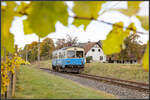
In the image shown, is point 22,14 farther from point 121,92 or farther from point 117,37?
point 121,92

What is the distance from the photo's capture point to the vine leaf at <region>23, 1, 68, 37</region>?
460 millimetres

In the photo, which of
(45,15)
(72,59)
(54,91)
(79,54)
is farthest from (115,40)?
(79,54)

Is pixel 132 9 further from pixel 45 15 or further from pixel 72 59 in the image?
pixel 72 59

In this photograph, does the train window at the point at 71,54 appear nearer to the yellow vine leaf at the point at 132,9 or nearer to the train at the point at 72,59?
the train at the point at 72,59

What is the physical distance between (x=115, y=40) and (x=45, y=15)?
0.89 feet

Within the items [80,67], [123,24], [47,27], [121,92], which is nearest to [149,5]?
[123,24]

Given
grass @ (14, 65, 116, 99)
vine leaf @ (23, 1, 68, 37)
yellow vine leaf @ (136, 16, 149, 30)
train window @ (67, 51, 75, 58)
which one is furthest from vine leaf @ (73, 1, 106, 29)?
train window @ (67, 51, 75, 58)

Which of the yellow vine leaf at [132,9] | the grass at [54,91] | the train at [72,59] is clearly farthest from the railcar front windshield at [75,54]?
the yellow vine leaf at [132,9]

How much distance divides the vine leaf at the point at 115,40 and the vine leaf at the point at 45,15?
0.21 metres

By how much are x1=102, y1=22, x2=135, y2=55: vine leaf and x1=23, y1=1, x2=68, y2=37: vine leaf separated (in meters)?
0.21

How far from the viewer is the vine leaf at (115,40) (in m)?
0.60

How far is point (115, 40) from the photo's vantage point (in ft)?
2.04

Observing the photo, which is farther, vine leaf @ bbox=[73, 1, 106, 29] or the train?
the train

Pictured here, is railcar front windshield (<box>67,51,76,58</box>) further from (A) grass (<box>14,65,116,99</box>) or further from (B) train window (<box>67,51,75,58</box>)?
(A) grass (<box>14,65,116,99</box>)
